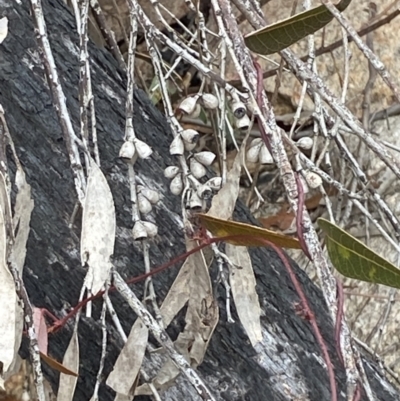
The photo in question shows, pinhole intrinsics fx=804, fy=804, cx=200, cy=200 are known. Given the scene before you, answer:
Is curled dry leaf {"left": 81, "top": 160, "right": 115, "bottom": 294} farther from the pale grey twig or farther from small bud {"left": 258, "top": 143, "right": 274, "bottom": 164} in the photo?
small bud {"left": 258, "top": 143, "right": 274, "bottom": 164}

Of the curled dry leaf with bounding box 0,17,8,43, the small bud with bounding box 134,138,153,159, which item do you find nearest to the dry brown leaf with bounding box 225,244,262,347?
the small bud with bounding box 134,138,153,159

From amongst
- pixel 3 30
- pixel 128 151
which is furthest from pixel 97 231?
pixel 3 30

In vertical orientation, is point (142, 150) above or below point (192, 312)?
above

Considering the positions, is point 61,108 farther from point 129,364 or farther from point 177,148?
point 129,364

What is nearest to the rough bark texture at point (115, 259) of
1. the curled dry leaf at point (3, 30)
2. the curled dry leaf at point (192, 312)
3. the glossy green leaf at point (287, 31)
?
the curled dry leaf at point (192, 312)

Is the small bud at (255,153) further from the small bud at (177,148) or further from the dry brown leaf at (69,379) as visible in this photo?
the dry brown leaf at (69,379)

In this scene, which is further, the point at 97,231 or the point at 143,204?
the point at 143,204
